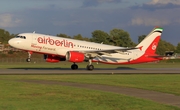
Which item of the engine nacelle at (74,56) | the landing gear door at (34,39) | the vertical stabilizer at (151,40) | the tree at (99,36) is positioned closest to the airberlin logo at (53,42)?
the landing gear door at (34,39)

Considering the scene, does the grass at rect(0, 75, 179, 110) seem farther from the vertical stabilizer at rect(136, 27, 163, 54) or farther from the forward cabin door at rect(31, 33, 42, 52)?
the vertical stabilizer at rect(136, 27, 163, 54)

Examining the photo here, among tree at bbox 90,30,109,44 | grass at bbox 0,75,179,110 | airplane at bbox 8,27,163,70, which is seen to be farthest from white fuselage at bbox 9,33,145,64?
tree at bbox 90,30,109,44

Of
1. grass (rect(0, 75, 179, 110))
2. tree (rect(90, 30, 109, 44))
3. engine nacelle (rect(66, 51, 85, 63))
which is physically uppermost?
tree (rect(90, 30, 109, 44))

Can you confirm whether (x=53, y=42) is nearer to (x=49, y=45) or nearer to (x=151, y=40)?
(x=49, y=45)

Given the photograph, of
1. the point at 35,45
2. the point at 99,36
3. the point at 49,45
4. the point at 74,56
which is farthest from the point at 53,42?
the point at 99,36

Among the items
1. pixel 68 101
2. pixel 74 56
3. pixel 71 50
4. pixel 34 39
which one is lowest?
pixel 68 101

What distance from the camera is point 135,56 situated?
180ft

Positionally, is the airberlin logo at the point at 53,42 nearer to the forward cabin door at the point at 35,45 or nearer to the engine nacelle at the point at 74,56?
the forward cabin door at the point at 35,45

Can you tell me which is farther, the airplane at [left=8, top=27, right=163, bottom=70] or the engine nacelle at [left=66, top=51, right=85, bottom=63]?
the engine nacelle at [left=66, top=51, right=85, bottom=63]

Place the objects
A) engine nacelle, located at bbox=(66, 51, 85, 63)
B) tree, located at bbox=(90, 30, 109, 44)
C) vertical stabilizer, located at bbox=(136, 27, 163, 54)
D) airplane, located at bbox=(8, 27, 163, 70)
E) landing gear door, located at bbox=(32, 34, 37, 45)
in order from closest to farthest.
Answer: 1. landing gear door, located at bbox=(32, 34, 37, 45)
2. airplane, located at bbox=(8, 27, 163, 70)
3. engine nacelle, located at bbox=(66, 51, 85, 63)
4. vertical stabilizer, located at bbox=(136, 27, 163, 54)
5. tree, located at bbox=(90, 30, 109, 44)

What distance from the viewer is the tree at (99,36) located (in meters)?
145

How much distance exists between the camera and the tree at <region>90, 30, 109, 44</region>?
14499cm

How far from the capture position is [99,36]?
148500mm

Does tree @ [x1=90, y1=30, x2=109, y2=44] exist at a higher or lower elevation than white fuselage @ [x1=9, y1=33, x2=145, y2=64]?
higher
